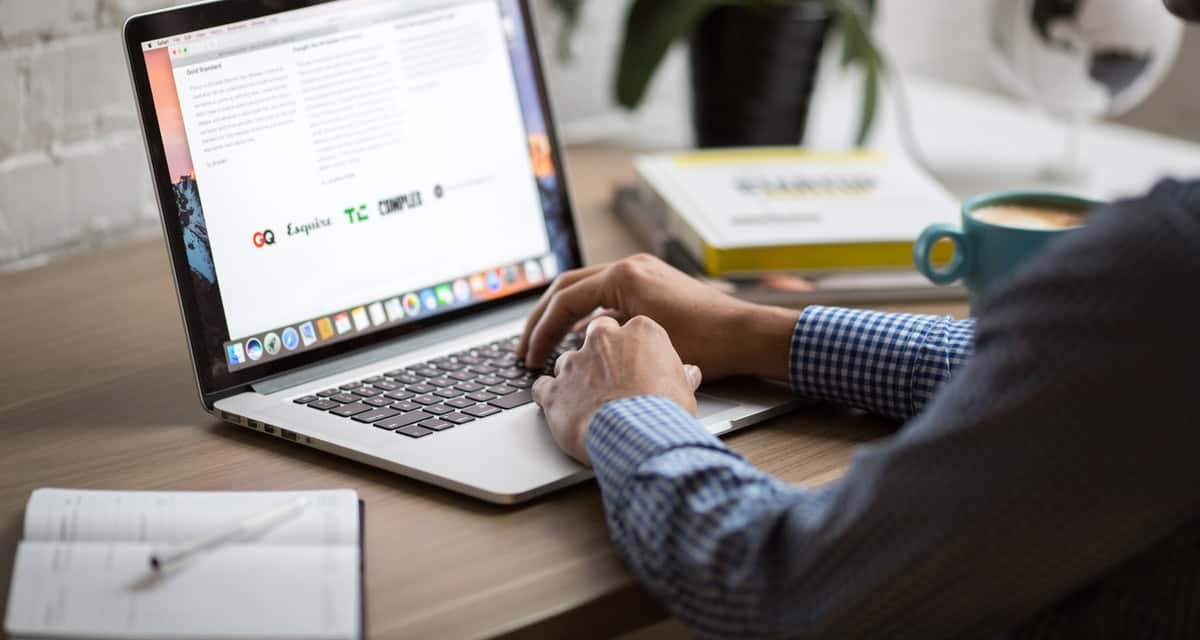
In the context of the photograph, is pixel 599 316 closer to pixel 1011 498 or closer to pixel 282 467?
pixel 282 467

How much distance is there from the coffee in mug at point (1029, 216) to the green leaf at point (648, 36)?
525 millimetres

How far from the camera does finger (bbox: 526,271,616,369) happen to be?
38.1 inches

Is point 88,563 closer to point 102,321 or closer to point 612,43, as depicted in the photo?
point 102,321

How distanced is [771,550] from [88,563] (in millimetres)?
382

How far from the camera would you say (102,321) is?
3.67 ft

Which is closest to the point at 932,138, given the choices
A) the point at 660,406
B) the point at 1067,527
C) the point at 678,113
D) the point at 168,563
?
the point at 678,113

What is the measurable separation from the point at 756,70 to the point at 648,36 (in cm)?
14

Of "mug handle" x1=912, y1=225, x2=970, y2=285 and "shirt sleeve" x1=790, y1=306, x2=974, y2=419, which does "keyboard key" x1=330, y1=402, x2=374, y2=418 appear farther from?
"mug handle" x1=912, y1=225, x2=970, y2=285

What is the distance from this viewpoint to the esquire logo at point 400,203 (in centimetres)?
100

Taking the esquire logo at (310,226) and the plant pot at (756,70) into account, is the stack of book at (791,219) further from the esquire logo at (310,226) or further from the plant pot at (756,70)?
the esquire logo at (310,226)

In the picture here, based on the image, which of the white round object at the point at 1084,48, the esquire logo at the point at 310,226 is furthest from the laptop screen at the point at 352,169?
the white round object at the point at 1084,48

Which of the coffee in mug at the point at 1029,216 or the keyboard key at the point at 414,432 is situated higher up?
the coffee in mug at the point at 1029,216

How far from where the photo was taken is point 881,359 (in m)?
0.91

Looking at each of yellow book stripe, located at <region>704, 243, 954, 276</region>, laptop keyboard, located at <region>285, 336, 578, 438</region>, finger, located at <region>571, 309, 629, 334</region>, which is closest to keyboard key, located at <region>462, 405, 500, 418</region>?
laptop keyboard, located at <region>285, 336, 578, 438</region>
